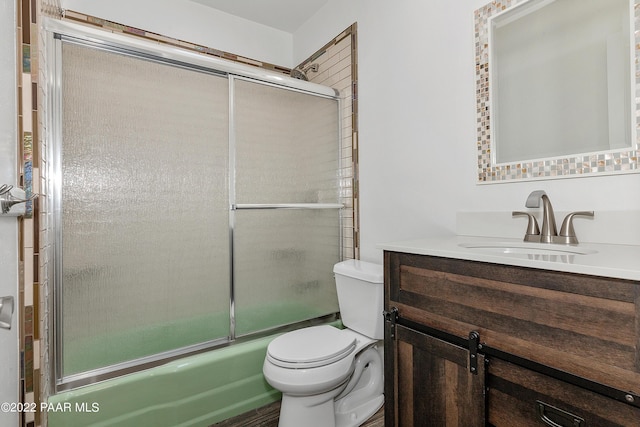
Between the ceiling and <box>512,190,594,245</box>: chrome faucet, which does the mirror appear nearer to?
<box>512,190,594,245</box>: chrome faucet

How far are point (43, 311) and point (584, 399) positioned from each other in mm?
1783

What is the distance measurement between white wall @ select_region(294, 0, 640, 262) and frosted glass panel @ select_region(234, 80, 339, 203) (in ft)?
0.93

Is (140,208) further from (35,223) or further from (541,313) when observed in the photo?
(541,313)

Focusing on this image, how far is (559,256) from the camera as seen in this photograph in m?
0.85

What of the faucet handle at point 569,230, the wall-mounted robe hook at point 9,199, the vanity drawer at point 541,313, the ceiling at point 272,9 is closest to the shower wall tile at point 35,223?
the wall-mounted robe hook at point 9,199

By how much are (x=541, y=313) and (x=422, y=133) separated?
1080 mm

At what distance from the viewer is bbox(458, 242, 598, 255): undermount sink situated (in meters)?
0.98

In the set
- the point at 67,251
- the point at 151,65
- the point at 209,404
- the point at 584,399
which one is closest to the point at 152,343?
the point at 209,404

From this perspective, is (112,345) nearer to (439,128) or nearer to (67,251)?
(67,251)

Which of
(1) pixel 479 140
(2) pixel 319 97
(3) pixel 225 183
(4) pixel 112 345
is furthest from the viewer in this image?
(2) pixel 319 97

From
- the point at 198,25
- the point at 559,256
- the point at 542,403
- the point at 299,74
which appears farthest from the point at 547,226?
the point at 198,25

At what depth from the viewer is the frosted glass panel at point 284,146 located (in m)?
1.91

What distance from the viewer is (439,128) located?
61.5 inches

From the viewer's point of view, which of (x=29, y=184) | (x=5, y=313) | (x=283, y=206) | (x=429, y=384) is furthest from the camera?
(x=283, y=206)
